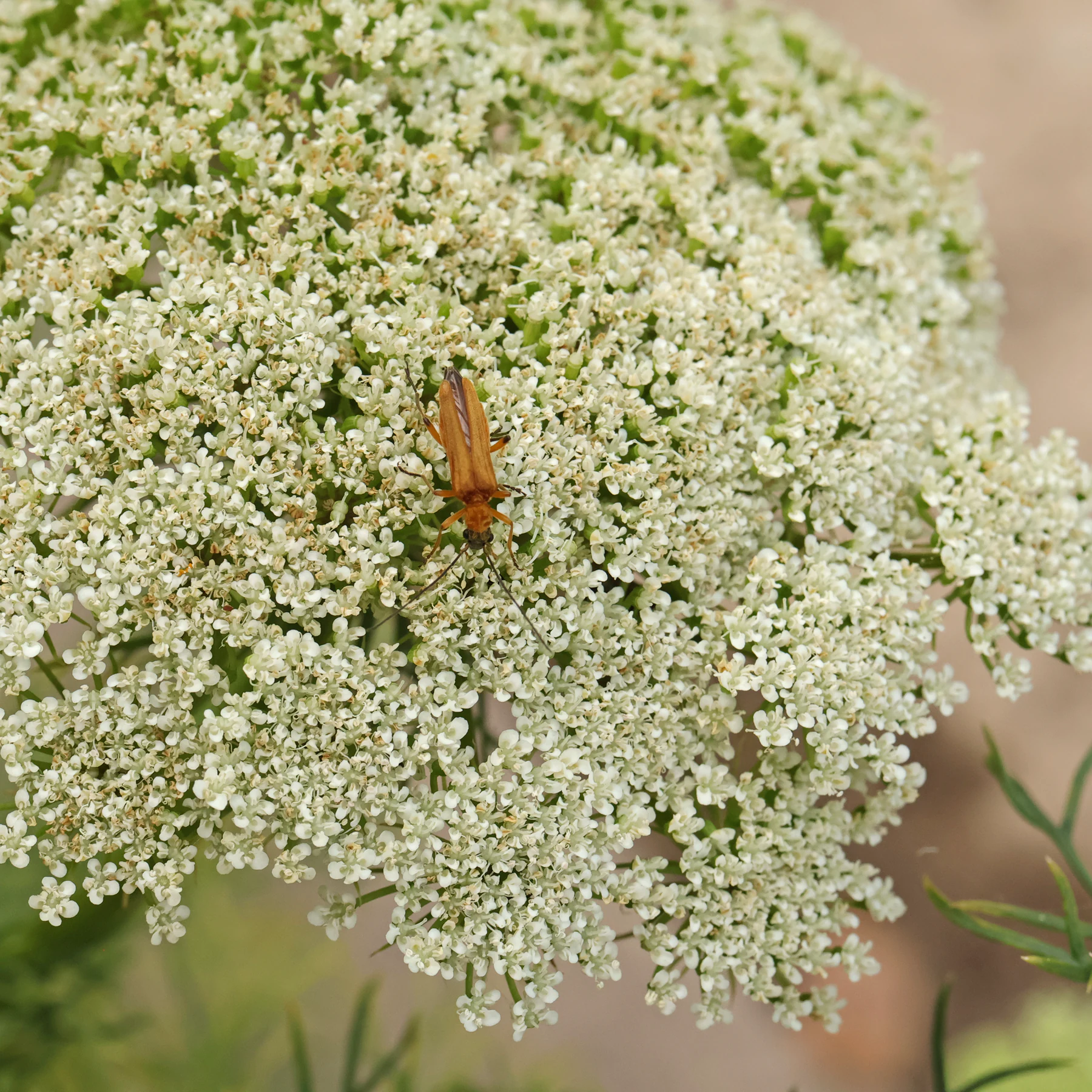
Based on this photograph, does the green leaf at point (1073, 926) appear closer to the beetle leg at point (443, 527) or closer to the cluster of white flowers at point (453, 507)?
the cluster of white flowers at point (453, 507)

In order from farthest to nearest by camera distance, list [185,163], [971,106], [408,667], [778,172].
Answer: [971,106] → [778,172] → [408,667] → [185,163]

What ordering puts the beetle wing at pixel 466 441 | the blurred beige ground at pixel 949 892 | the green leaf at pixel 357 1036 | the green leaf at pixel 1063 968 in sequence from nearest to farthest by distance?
the beetle wing at pixel 466 441
the green leaf at pixel 1063 968
the green leaf at pixel 357 1036
the blurred beige ground at pixel 949 892

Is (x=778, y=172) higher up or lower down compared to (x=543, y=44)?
lower down

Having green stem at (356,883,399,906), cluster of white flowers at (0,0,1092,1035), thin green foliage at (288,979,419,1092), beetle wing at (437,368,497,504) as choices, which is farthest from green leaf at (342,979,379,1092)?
beetle wing at (437,368,497,504)

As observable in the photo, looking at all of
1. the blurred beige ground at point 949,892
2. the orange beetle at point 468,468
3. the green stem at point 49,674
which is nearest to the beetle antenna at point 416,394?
the orange beetle at point 468,468

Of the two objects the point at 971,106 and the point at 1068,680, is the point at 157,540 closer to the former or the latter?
the point at 1068,680

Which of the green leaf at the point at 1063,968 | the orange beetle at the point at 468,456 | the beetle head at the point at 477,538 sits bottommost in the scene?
the green leaf at the point at 1063,968

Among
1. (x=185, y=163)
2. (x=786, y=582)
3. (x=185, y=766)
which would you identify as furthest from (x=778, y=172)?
(x=185, y=766)
